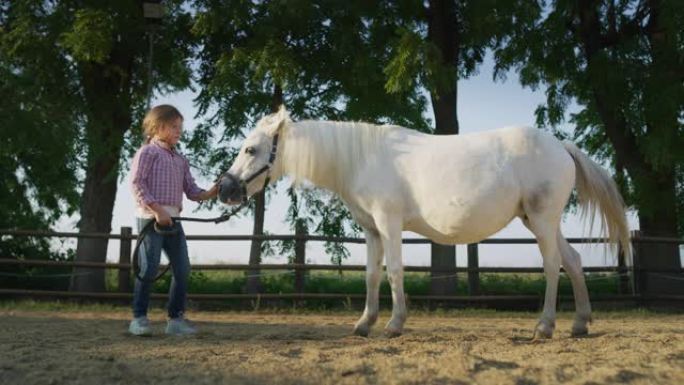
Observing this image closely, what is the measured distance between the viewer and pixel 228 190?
487 centimetres

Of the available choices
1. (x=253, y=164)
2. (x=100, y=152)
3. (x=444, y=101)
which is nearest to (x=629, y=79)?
(x=444, y=101)

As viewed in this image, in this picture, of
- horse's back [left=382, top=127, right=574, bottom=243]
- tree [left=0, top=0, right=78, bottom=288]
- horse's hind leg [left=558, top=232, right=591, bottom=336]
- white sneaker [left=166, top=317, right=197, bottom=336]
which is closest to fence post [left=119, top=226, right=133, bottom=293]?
tree [left=0, top=0, right=78, bottom=288]

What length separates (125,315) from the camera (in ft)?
29.0

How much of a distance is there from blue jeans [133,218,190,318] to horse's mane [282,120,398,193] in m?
1.03

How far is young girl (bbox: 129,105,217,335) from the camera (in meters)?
4.79

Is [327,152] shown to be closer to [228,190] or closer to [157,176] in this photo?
[228,190]

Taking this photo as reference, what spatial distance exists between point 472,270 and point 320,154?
19.1 ft

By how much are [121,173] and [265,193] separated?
2.72 meters

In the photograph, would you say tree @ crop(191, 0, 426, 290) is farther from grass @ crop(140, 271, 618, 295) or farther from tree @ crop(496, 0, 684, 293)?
tree @ crop(496, 0, 684, 293)

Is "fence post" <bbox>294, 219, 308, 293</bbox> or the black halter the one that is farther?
"fence post" <bbox>294, 219, 308, 293</bbox>

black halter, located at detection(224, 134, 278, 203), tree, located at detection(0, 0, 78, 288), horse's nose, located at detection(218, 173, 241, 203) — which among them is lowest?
horse's nose, located at detection(218, 173, 241, 203)

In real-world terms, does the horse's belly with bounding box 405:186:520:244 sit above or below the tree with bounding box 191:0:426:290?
below

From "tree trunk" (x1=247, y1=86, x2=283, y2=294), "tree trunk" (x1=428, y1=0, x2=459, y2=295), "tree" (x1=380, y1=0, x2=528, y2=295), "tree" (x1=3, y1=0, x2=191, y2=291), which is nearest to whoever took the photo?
"tree" (x1=380, y1=0, x2=528, y2=295)

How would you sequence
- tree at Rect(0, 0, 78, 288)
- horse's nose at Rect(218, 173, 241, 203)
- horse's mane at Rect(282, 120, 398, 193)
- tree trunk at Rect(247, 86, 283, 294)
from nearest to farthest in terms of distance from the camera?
horse's nose at Rect(218, 173, 241, 203) < horse's mane at Rect(282, 120, 398, 193) < tree trunk at Rect(247, 86, 283, 294) < tree at Rect(0, 0, 78, 288)
